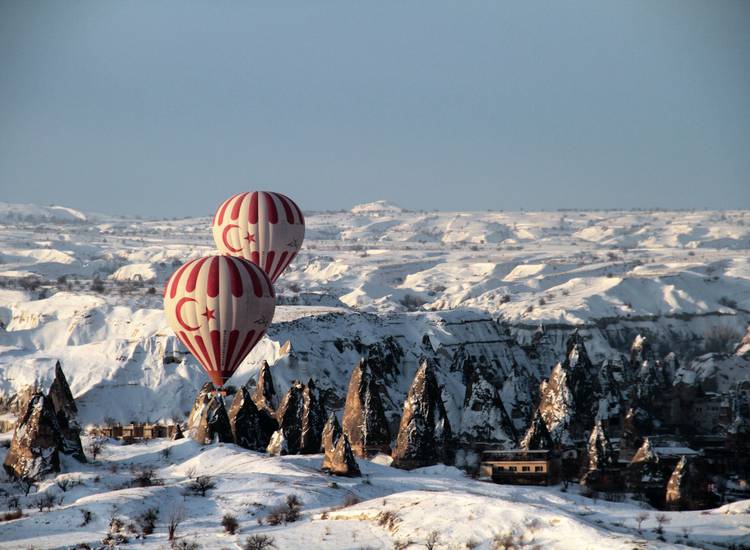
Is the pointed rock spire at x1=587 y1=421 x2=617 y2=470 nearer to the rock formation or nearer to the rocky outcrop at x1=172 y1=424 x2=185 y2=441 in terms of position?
the rock formation

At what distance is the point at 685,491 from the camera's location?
8469 cm

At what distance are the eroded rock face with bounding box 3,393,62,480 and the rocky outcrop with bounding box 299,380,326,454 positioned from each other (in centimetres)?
1866

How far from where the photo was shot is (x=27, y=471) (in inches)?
3317

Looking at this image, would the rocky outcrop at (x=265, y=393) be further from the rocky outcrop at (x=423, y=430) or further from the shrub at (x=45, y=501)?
the shrub at (x=45, y=501)

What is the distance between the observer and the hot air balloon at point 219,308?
94688mm

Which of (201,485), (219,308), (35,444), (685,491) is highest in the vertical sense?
(219,308)

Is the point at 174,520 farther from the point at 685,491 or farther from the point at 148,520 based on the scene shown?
the point at 685,491

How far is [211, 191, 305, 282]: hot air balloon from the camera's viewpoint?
118 metres

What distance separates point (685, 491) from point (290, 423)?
3012 cm

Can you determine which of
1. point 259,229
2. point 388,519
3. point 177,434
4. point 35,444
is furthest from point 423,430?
point 35,444

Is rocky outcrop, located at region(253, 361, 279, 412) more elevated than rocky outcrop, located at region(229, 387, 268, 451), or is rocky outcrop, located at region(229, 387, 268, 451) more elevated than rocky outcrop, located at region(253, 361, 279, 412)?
rocky outcrop, located at region(253, 361, 279, 412)

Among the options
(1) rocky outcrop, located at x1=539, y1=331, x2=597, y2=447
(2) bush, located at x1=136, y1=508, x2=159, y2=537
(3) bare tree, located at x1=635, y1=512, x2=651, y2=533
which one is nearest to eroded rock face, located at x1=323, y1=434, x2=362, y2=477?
(2) bush, located at x1=136, y1=508, x2=159, y2=537

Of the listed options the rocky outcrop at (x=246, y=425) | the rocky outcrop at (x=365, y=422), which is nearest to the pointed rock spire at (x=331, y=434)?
the rocky outcrop at (x=246, y=425)

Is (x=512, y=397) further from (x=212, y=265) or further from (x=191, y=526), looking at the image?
(x=191, y=526)
